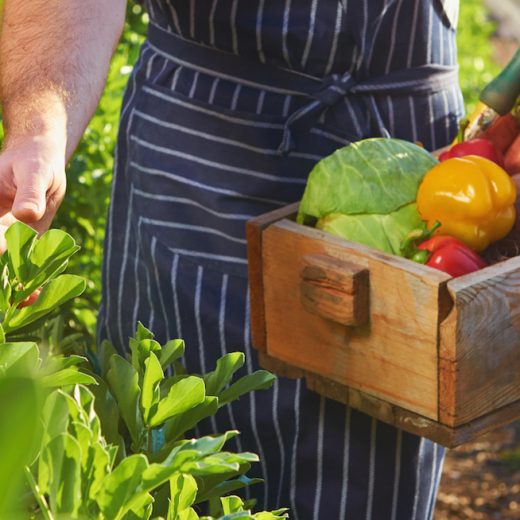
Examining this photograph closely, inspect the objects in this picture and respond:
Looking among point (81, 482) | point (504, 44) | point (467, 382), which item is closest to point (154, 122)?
point (467, 382)

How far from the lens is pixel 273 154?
6.68ft

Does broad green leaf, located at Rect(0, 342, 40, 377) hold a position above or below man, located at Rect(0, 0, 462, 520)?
above

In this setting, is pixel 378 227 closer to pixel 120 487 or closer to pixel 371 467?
pixel 371 467

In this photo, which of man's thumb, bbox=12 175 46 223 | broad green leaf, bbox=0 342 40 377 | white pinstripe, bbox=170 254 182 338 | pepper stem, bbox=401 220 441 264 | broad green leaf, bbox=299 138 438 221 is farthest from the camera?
white pinstripe, bbox=170 254 182 338

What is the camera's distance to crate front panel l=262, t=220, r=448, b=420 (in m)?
1.55

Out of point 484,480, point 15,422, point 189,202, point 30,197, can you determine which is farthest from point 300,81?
point 484,480

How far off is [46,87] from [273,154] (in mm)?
606

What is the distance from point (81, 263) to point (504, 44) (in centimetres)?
934

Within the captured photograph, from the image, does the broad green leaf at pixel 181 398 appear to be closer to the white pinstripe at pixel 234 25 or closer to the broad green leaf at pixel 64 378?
the broad green leaf at pixel 64 378

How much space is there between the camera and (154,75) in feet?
7.18

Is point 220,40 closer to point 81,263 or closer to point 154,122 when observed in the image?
point 154,122

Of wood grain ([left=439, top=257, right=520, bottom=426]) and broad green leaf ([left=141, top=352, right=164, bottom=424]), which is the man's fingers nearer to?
broad green leaf ([left=141, top=352, right=164, bottom=424])

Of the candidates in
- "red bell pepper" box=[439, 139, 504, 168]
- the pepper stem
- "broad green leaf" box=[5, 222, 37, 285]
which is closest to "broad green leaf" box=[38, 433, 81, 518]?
"broad green leaf" box=[5, 222, 37, 285]

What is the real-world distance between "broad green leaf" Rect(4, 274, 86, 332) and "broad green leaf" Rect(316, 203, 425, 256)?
72cm
